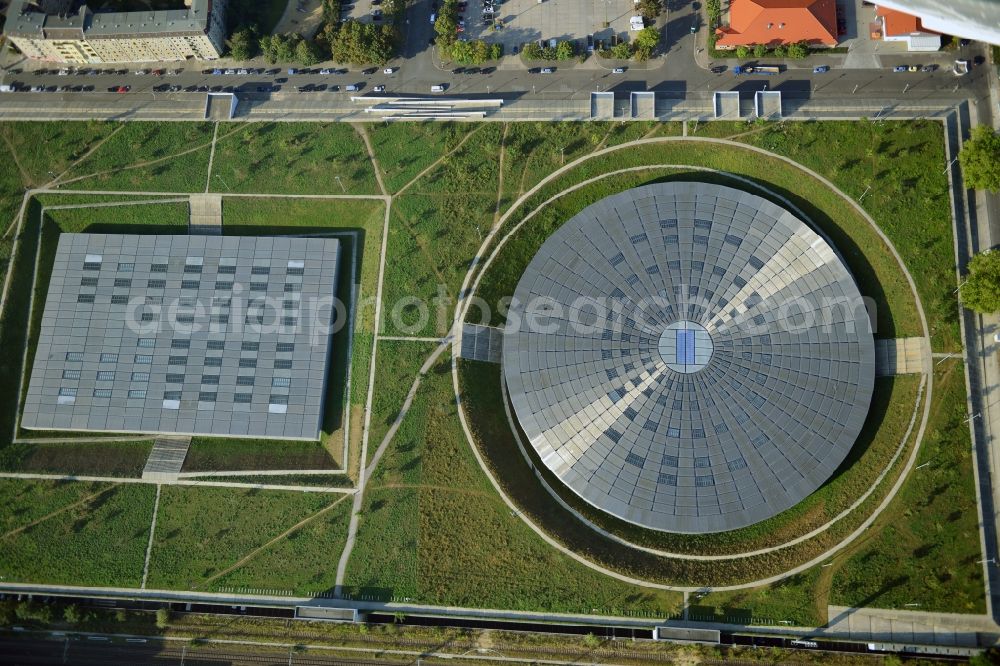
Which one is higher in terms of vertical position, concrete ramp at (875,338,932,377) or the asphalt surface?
the asphalt surface

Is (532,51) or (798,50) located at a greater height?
(532,51)

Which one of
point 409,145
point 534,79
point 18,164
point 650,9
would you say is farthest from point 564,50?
point 18,164

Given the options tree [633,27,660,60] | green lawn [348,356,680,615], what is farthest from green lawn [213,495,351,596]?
tree [633,27,660,60]

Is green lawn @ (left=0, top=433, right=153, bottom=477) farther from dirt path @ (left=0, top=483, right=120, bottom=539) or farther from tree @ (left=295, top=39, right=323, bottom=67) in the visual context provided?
tree @ (left=295, top=39, right=323, bottom=67)

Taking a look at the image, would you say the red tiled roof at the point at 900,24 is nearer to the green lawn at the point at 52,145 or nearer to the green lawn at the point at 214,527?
the green lawn at the point at 214,527

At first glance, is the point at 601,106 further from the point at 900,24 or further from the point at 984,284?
the point at 984,284

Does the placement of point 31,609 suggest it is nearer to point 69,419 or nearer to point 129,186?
point 69,419
